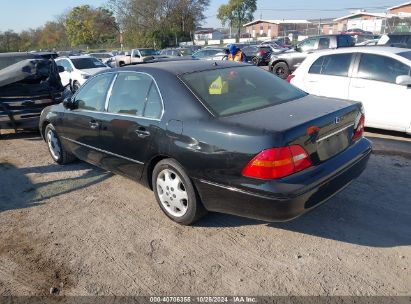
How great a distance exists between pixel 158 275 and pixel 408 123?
4893 mm

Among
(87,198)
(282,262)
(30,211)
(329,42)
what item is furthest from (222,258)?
(329,42)

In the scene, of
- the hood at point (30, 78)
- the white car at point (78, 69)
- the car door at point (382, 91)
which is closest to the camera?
the car door at point (382, 91)

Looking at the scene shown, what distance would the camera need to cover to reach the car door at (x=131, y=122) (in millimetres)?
3736

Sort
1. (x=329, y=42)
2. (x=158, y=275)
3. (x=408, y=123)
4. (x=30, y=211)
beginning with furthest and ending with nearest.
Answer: (x=329, y=42), (x=408, y=123), (x=30, y=211), (x=158, y=275)

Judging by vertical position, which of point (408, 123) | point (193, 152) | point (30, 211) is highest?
point (193, 152)

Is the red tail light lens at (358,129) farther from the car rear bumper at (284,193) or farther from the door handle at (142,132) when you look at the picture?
the door handle at (142,132)

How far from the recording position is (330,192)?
10.5ft

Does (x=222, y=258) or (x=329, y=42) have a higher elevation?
(x=329, y=42)

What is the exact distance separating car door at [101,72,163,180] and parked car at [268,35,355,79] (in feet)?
36.4

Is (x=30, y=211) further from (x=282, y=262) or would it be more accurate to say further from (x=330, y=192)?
(x=330, y=192)

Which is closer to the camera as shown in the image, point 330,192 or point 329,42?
point 330,192

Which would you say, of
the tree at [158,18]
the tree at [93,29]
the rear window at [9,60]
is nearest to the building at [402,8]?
the tree at [158,18]

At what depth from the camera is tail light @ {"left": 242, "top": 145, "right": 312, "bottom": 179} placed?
2834mm

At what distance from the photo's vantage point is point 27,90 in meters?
8.03
